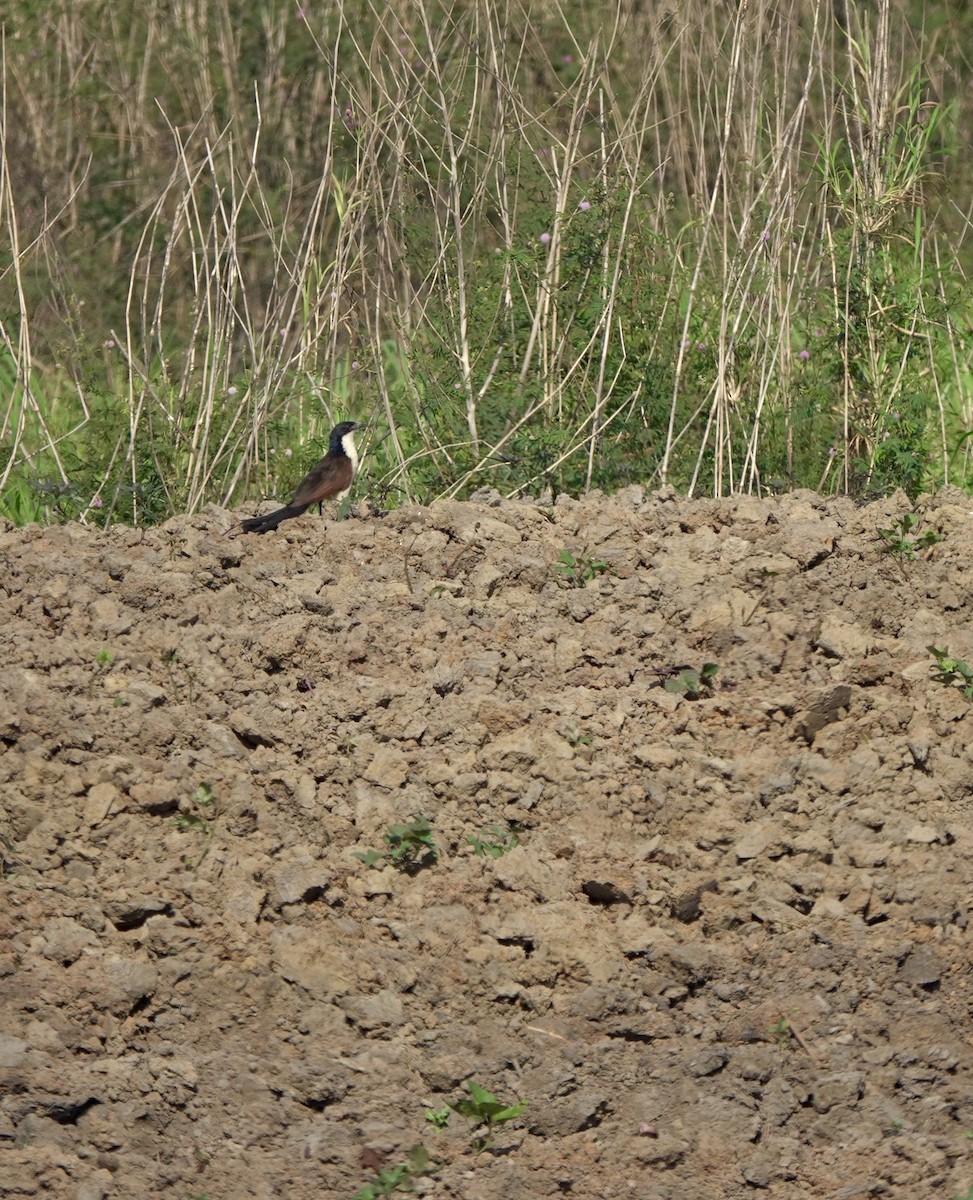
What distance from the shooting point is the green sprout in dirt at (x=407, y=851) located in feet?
10.4

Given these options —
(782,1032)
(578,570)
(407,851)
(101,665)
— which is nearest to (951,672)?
(578,570)

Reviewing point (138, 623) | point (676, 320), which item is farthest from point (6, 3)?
point (138, 623)

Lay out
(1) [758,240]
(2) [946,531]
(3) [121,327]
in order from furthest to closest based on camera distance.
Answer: (3) [121,327] < (1) [758,240] < (2) [946,531]

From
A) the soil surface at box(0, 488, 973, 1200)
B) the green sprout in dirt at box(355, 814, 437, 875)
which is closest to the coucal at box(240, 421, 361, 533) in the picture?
the soil surface at box(0, 488, 973, 1200)

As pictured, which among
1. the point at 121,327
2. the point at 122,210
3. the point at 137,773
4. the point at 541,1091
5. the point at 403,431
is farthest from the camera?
the point at 122,210

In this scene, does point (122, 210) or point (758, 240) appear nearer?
point (758, 240)

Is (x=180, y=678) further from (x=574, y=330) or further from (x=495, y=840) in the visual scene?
(x=574, y=330)

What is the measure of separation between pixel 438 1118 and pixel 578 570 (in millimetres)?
1744

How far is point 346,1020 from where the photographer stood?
2867 mm

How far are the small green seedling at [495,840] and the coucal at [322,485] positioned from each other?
1370 millimetres

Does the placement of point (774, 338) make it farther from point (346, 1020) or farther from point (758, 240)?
point (346, 1020)

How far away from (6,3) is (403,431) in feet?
14.3

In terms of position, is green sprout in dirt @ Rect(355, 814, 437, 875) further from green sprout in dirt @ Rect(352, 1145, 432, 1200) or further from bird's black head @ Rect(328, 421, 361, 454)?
bird's black head @ Rect(328, 421, 361, 454)

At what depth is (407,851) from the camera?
125 inches
